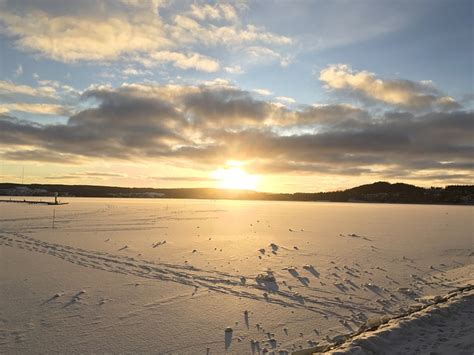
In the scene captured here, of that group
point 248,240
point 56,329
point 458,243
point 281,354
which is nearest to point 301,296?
point 281,354

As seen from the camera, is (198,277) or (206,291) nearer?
(206,291)

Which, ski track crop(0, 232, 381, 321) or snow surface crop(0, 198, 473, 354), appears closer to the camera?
snow surface crop(0, 198, 473, 354)

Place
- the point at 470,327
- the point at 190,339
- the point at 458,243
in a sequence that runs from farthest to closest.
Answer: the point at 458,243 < the point at 470,327 < the point at 190,339

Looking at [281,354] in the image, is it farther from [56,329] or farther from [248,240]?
[248,240]

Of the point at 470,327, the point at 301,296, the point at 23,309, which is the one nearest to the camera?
the point at 470,327

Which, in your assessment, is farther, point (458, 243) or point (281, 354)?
point (458, 243)

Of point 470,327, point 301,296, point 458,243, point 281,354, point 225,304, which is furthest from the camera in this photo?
point 458,243

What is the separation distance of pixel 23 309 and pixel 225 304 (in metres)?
4.85

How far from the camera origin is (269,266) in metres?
13.3

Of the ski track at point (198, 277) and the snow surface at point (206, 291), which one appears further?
the ski track at point (198, 277)

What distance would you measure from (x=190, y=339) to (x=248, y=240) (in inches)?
515

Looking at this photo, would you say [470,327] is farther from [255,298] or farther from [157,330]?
[157,330]

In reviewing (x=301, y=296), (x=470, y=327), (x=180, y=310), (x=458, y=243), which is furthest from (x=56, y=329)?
(x=458, y=243)

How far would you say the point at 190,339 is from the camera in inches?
277
